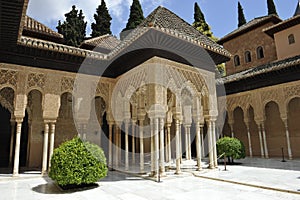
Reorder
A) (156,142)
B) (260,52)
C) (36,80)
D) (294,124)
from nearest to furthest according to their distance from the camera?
1. (156,142)
2. (36,80)
3. (294,124)
4. (260,52)

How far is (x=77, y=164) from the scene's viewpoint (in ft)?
18.3

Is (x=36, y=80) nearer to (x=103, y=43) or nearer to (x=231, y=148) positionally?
(x=103, y=43)

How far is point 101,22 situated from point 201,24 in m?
12.0

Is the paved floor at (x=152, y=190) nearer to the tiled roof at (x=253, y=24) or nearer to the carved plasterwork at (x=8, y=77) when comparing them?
the carved plasterwork at (x=8, y=77)

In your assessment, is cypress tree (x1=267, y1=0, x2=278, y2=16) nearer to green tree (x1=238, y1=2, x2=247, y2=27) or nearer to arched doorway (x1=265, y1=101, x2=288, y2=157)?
green tree (x1=238, y1=2, x2=247, y2=27)

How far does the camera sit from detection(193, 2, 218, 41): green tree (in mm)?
26716

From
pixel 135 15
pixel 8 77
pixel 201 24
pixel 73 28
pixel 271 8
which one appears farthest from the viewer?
pixel 201 24

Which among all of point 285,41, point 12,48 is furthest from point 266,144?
point 12,48

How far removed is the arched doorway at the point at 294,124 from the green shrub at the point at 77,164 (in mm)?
11620

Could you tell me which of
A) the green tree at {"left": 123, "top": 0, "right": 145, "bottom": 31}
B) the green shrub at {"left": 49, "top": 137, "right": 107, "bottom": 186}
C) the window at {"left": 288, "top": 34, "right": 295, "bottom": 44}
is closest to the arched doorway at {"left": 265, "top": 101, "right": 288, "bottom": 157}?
the window at {"left": 288, "top": 34, "right": 295, "bottom": 44}

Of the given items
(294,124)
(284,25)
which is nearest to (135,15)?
(284,25)

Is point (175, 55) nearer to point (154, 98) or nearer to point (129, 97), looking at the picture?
point (154, 98)

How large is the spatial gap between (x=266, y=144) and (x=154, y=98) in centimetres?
978

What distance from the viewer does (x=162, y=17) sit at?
7.82m
